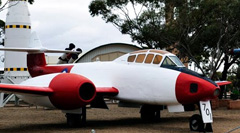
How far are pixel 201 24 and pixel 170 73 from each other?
13.6m

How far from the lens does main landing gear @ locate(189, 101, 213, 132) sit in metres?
11.8

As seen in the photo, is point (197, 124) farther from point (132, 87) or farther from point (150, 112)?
point (150, 112)

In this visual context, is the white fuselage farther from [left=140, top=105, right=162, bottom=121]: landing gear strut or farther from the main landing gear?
[left=140, top=105, right=162, bottom=121]: landing gear strut

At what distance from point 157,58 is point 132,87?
4.73 ft

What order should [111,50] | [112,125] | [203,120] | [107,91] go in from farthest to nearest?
[111,50] → [112,125] → [107,91] → [203,120]

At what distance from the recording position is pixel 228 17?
79.9ft

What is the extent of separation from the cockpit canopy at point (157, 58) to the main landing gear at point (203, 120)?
1855 mm

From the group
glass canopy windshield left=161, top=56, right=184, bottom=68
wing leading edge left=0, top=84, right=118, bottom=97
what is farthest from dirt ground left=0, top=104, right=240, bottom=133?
glass canopy windshield left=161, top=56, right=184, bottom=68

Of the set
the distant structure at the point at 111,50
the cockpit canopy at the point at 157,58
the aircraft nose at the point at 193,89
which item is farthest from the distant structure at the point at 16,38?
the distant structure at the point at 111,50

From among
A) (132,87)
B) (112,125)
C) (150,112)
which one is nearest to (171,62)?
(132,87)

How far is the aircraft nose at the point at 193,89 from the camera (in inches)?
470

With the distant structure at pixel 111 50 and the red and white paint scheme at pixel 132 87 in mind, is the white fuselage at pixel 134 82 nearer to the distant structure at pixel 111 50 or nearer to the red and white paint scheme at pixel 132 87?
the red and white paint scheme at pixel 132 87

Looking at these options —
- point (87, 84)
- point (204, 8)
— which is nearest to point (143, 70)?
point (87, 84)

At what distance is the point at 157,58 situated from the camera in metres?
13.6
